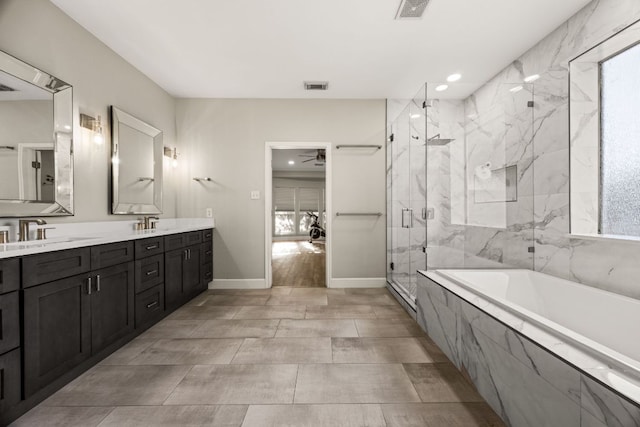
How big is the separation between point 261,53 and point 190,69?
33.1 inches

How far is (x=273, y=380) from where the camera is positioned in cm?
182

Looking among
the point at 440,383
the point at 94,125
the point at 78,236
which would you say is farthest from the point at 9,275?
the point at 440,383

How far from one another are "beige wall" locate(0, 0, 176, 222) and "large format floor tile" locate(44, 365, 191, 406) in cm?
110

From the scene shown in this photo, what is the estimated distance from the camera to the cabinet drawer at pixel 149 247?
7.88ft

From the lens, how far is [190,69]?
312 centimetres

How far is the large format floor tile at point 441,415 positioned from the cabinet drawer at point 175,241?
226 centimetres

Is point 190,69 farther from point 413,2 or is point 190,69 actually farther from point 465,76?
point 465,76

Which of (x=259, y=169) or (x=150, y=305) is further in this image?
(x=259, y=169)

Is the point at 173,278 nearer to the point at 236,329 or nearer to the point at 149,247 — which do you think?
the point at 149,247

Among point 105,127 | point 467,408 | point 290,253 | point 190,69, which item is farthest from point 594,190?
point 290,253

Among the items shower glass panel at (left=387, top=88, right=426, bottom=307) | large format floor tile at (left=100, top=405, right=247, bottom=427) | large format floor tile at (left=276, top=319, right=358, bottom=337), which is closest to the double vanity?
large format floor tile at (left=100, top=405, right=247, bottom=427)

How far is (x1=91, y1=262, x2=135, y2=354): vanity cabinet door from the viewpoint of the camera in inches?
76.3

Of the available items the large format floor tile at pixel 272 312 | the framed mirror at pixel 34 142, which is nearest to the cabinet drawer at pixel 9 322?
the framed mirror at pixel 34 142

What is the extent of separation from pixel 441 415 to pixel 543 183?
199cm
